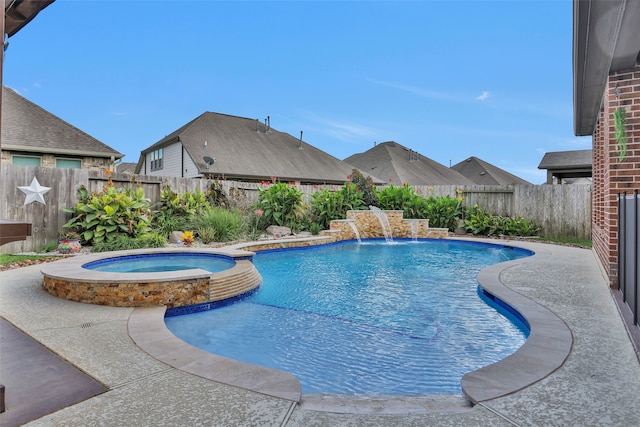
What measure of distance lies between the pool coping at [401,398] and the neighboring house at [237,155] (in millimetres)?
15831

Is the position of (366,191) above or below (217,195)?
above

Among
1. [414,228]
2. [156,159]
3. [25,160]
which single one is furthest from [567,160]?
[25,160]

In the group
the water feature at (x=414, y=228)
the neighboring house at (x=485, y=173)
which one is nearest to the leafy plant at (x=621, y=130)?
the water feature at (x=414, y=228)

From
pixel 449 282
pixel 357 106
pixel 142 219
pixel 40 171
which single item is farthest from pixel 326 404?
pixel 357 106

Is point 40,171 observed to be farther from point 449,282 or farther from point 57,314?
point 449,282

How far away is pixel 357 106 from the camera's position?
25.7 metres

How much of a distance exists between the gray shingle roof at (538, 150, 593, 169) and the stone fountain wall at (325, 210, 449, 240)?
31.9ft

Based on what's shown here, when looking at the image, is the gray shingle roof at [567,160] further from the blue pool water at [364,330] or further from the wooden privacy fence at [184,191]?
the blue pool water at [364,330]

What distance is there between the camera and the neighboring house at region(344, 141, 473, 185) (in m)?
27.0

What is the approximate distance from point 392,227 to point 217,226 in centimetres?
637

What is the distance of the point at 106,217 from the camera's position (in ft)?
28.1

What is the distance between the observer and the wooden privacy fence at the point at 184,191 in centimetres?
828

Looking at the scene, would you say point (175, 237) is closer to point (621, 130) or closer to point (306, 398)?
point (306, 398)

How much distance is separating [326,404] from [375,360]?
1.07m
